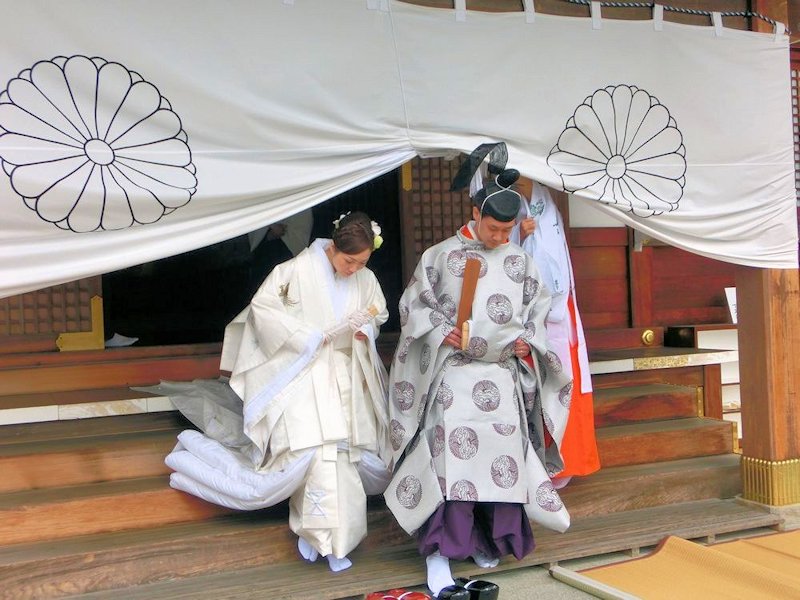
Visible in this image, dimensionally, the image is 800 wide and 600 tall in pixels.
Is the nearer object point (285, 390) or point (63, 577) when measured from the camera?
point (63, 577)

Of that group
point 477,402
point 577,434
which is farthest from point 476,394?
point 577,434

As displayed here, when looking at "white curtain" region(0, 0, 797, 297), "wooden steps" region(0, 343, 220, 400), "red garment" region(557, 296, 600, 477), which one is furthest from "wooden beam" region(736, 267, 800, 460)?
"wooden steps" region(0, 343, 220, 400)

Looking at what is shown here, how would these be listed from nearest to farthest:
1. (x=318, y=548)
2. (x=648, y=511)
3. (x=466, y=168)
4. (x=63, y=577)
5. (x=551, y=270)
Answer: (x=63, y=577), (x=318, y=548), (x=466, y=168), (x=551, y=270), (x=648, y=511)

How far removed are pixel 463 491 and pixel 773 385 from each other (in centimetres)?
227

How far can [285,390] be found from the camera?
3.73 meters

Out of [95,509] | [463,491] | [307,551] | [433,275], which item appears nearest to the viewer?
[463,491]

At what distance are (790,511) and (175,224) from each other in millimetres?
3756

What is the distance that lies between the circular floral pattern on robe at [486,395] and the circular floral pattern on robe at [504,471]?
0.23 meters

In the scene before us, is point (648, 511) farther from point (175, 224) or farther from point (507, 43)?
point (175, 224)

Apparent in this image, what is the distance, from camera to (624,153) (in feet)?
14.2

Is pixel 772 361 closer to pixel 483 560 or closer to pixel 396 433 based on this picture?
pixel 483 560

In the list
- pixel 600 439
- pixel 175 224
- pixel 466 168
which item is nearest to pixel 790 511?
pixel 600 439

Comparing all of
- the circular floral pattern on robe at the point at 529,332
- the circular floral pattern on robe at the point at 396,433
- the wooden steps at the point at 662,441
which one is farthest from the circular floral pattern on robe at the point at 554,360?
the wooden steps at the point at 662,441

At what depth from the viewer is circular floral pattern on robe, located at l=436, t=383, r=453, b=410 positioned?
12.2 ft
